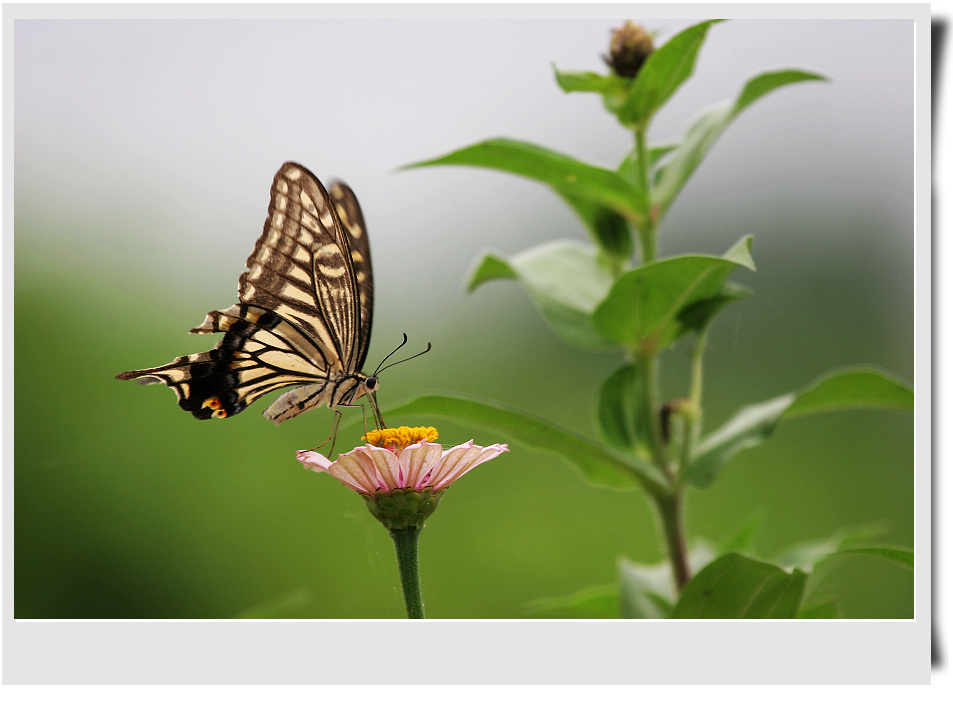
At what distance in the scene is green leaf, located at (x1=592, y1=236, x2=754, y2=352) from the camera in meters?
0.55

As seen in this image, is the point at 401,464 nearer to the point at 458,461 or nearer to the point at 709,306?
the point at 458,461

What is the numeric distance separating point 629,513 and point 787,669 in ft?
0.86

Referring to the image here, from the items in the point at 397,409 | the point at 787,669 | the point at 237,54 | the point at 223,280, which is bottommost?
the point at 787,669

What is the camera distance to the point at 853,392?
0.63 m

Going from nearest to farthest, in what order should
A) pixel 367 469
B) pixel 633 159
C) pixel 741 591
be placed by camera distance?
pixel 367 469 < pixel 741 591 < pixel 633 159

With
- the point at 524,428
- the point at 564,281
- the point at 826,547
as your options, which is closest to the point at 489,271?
the point at 564,281

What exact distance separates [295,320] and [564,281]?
265mm

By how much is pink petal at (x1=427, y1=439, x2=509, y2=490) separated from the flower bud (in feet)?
1.17

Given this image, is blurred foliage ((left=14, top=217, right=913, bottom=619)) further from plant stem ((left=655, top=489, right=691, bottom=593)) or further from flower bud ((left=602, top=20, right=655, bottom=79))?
flower bud ((left=602, top=20, right=655, bottom=79))

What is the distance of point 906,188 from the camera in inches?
26.0

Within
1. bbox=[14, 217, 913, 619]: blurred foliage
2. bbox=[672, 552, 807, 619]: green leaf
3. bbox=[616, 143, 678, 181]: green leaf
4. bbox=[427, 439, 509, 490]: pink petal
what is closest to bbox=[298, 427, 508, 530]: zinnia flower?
bbox=[427, 439, 509, 490]: pink petal

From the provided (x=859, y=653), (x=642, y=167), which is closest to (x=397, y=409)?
(x=642, y=167)

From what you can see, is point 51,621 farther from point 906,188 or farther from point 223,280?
point 906,188

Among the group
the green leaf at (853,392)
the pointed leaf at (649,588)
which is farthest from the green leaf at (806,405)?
the pointed leaf at (649,588)
